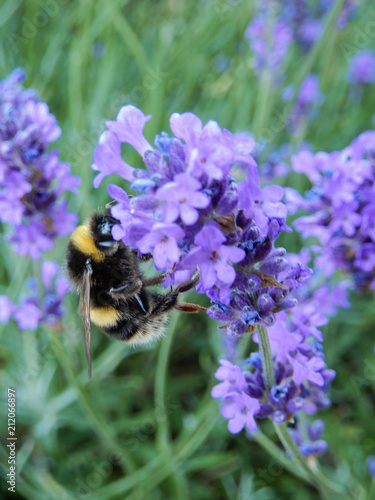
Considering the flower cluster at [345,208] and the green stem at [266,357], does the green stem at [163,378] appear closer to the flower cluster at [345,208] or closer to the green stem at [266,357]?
the flower cluster at [345,208]

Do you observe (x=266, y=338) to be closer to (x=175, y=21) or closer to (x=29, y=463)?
(x=29, y=463)

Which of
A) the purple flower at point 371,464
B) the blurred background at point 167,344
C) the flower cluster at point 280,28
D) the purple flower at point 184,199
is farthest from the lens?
the flower cluster at point 280,28

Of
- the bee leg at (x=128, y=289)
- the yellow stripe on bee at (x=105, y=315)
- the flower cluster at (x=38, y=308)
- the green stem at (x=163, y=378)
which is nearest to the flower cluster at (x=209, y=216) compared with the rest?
the bee leg at (x=128, y=289)

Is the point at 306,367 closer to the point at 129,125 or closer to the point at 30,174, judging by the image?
the point at 129,125

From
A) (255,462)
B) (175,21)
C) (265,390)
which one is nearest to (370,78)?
(175,21)

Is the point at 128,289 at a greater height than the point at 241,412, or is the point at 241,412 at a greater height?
the point at 128,289

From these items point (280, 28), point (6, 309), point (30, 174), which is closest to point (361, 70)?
point (280, 28)

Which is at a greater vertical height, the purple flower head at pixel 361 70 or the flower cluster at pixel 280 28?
the purple flower head at pixel 361 70
